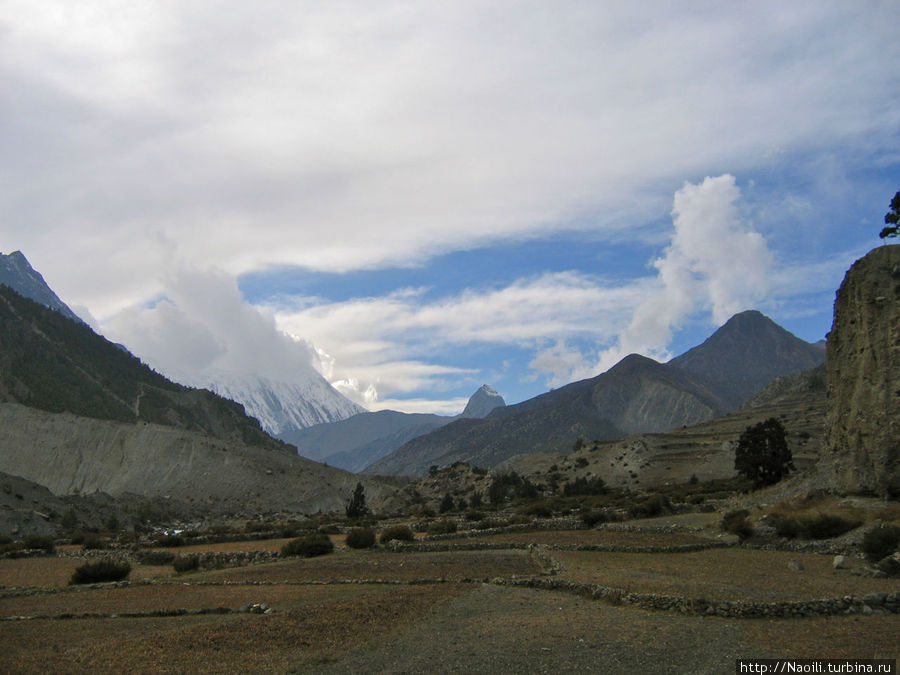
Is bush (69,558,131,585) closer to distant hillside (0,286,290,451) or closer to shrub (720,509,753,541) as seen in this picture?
shrub (720,509,753,541)

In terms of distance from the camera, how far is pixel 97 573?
21734mm

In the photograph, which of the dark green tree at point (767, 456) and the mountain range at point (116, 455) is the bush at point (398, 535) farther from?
the mountain range at point (116, 455)

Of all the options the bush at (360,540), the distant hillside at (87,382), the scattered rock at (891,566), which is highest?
the distant hillside at (87,382)

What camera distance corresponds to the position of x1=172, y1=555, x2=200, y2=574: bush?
24422mm

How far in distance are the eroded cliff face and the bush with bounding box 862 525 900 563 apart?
25.5 feet

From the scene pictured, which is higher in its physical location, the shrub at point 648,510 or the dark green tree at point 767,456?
the dark green tree at point 767,456

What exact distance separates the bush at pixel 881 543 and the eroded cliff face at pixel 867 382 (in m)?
7.77

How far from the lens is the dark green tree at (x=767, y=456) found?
4231cm

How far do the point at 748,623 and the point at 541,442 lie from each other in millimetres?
165533

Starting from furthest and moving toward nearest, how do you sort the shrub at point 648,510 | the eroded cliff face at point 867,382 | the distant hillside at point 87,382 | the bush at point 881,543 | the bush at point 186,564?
the distant hillside at point 87,382 < the shrub at point 648,510 < the eroded cliff face at point 867,382 < the bush at point 186,564 < the bush at point 881,543

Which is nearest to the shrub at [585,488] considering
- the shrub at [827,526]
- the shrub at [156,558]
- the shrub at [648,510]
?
the shrub at [648,510]

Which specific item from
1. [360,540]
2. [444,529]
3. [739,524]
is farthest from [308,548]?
[739,524]

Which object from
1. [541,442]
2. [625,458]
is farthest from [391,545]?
[541,442]

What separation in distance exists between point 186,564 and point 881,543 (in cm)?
2419
